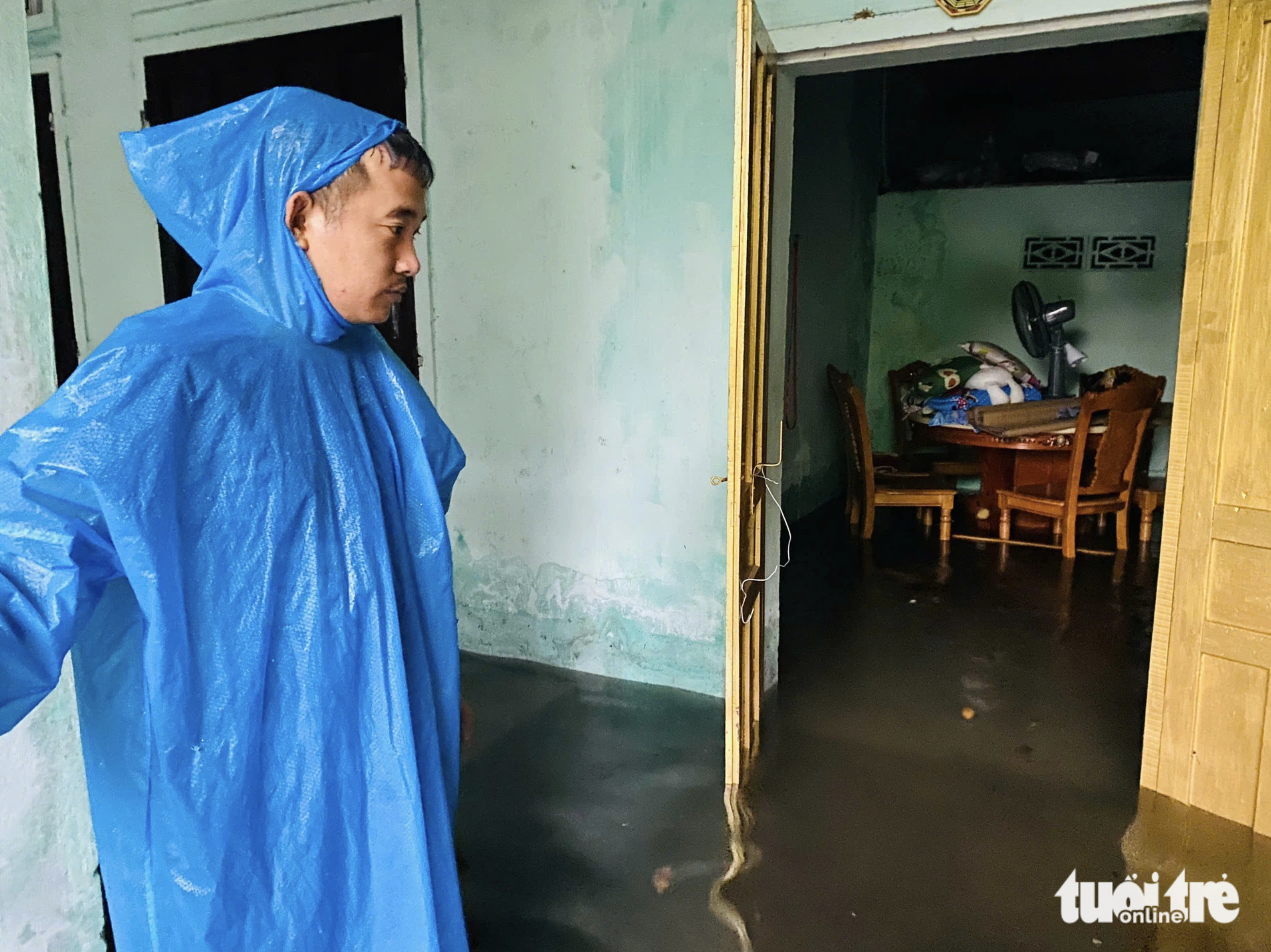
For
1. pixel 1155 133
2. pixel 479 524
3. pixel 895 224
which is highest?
pixel 1155 133

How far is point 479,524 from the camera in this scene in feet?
12.7

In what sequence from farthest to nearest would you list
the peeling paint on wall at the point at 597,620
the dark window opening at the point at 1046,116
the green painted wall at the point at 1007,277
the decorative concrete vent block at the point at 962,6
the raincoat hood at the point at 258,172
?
the dark window opening at the point at 1046,116 → the green painted wall at the point at 1007,277 → the peeling paint on wall at the point at 597,620 → the decorative concrete vent block at the point at 962,6 → the raincoat hood at the point at 258,172

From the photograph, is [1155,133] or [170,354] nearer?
[170,354]

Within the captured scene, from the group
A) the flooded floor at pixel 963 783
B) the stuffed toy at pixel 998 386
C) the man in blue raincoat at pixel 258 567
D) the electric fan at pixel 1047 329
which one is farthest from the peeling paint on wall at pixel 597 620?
the electric fan at pixel 1047 329

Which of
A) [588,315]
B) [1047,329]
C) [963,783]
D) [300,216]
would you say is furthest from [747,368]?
[1047,329]

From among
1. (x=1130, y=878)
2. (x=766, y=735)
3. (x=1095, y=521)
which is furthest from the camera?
(x=1095, y=521)

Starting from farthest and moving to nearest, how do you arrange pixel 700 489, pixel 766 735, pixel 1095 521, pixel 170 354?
pixel 1095 521, pixel 700 489, pixel 766 735, pixel 170 354

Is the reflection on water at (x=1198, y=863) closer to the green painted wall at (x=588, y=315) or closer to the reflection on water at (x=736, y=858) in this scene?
the reflection on water at (x=736, y=858)

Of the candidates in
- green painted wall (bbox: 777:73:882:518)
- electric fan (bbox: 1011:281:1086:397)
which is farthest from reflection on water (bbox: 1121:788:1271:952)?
electric fan (bbox: 1011:281:1086:397)

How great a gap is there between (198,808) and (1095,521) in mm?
6015

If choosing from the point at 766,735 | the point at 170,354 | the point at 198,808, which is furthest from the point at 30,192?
the point at 766,735

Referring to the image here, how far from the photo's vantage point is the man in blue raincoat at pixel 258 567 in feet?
3.67

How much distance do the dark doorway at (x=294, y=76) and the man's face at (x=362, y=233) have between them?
2.56 meters

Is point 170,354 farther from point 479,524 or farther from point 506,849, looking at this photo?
point 479,524
